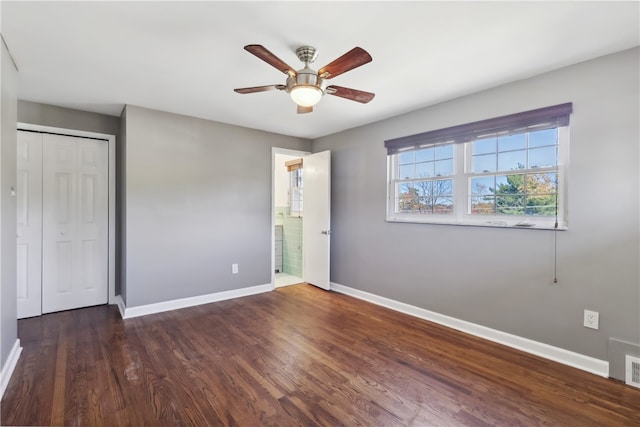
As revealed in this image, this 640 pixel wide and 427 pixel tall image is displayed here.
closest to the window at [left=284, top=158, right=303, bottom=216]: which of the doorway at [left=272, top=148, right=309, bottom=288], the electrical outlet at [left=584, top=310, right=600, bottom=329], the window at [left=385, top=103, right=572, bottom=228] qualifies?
the doorway at [left=272, top=148, right=309, bottom=288]

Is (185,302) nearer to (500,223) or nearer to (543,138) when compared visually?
(500,223)

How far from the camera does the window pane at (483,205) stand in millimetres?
2922

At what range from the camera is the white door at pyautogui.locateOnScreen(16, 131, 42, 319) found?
3295 millimetres

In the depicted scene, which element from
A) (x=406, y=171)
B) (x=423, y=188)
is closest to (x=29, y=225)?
(x=406, y=171)

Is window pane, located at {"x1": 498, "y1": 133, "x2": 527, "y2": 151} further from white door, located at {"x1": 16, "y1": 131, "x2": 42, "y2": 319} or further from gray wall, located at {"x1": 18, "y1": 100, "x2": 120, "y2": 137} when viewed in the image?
white door, located at {"x1": 16, "y1": 131, "x2": 42, "y2": 319}

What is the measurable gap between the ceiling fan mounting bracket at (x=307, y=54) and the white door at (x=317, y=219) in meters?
2.22

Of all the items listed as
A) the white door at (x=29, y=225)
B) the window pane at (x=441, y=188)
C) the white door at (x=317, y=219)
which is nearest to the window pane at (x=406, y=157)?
the window pane at (x=441, y=188)

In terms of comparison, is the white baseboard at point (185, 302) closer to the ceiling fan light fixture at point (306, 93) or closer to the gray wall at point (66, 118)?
the gray wall at point (66, 118)

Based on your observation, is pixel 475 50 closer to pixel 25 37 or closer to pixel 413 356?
pixel 413 356

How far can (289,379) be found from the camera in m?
2.20

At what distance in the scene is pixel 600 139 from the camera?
7.45 feet

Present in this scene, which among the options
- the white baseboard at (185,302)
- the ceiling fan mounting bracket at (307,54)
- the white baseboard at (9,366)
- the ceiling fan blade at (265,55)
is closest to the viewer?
the ceiling fan blade at (265,55)

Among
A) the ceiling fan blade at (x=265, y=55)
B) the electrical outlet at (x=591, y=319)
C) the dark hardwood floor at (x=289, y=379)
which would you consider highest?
the ceiling fan blade at (x=265, y=55)

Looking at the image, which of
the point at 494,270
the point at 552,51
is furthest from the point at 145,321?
the point at 552,51
